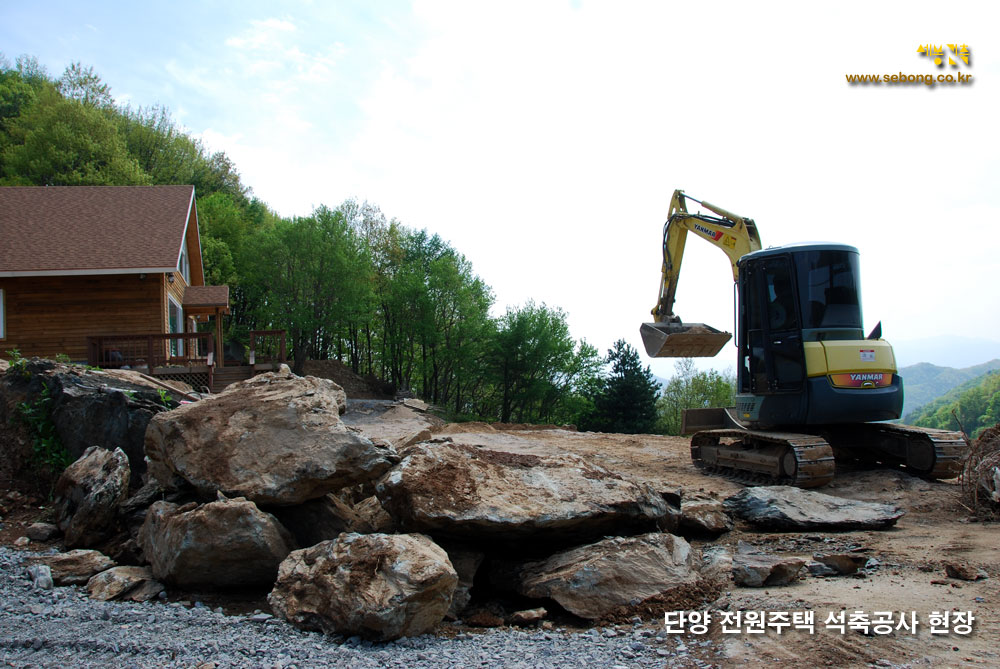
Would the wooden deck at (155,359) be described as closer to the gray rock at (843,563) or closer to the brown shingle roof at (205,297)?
the brown shingle roof at (205,297)

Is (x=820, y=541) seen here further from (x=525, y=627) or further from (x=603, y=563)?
(x=525, y=627)

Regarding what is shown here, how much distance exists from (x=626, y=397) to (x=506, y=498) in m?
23.5

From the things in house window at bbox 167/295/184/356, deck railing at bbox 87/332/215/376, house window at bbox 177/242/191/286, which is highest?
house window at bbox 177/242/191/286

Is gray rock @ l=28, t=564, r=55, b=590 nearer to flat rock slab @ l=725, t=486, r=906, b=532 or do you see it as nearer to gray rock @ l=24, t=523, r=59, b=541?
gray rock @ l=24, t=523, r=59, b=541

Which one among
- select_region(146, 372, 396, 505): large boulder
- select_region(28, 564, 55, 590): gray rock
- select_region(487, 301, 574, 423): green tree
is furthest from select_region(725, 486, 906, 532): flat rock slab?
select_region(487, 301, 574, 423): green tree

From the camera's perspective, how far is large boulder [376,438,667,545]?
5.54 meters

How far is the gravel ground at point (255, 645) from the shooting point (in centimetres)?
417

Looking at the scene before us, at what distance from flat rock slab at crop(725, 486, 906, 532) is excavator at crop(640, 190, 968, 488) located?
5.30 ft

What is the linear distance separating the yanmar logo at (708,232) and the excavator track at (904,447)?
395 centimetres

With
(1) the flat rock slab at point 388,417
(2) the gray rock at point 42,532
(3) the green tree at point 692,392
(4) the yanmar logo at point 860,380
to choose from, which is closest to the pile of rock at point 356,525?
(2) the gray rock at point 42,532

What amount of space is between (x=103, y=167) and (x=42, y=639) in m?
35.0

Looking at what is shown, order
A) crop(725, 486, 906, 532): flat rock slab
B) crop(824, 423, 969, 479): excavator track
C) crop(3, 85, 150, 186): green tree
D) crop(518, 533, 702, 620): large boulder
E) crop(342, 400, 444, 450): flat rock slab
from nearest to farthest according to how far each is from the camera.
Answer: crop(518, 533, 702, 620): large boulder, crop(725, 486, 906, 532): flat rock slab, crop(824, 423, 969, 479): excavator track, crop(342, 400, 444, 450): flat rock slab, crop(3, 85, 150, 186): green tree

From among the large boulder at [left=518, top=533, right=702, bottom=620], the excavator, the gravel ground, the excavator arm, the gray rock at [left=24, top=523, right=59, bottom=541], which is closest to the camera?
the gravel ground

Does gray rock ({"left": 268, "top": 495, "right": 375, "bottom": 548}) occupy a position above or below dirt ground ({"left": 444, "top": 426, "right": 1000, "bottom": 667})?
above
